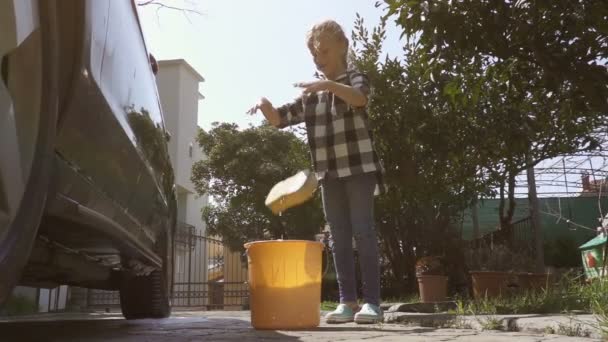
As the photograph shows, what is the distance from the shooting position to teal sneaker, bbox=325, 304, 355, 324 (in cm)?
329

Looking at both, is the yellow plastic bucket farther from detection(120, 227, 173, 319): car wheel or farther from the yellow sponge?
detection(120, 227, 173, 319): car wheel

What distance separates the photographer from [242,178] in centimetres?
1502

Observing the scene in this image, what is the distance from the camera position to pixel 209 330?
3090 millimetres

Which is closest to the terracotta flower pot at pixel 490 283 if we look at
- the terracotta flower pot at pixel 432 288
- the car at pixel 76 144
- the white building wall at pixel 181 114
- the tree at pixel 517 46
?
the terracotta flower pot at pixel 432 288

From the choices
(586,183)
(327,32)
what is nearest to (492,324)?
(327,32)

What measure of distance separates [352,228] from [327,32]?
3.38 feet

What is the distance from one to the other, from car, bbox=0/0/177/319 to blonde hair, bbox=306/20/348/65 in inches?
34.3

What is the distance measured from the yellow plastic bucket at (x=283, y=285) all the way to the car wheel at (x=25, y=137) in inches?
59.6

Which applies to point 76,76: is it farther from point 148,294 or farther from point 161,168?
point 148,294

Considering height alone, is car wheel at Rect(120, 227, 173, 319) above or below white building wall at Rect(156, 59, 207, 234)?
below

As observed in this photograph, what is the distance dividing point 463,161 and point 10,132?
18.2 feet

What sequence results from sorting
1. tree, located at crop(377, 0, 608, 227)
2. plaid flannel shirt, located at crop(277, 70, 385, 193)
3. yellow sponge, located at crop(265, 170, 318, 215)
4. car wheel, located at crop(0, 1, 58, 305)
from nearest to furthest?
car wheel, located at crop(0, 1, 58, 305) < yellow sponge, located at crop(265, 170, 318, 215) < plaid flannel shirt, located at crop(277, 70, 385, 193) < tree, located at crop(377, 0, 608, 227)

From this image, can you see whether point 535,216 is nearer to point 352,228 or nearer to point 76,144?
point 352,228

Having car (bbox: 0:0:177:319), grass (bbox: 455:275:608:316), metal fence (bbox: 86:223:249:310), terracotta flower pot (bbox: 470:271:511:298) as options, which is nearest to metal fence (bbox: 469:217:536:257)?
terracotta flower pot (bbox: 470:271:511:298)
